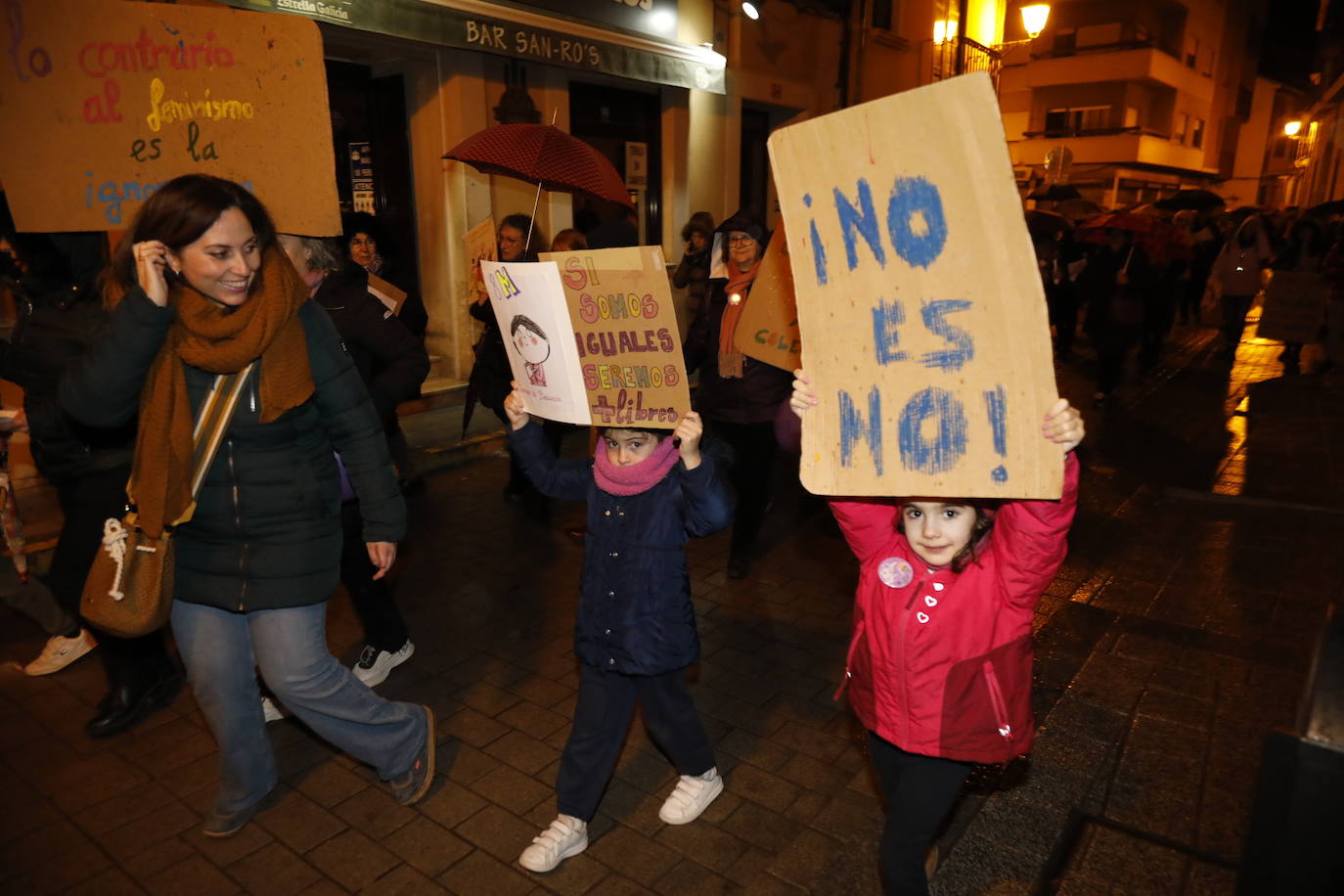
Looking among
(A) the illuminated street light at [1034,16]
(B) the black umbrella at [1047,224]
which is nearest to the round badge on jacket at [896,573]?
(B) the black umbrella at [1047,224]

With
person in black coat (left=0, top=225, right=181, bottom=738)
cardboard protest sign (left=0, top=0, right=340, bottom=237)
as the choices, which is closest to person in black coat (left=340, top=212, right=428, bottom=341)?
person in black coat (left=0, top=225, right=181, bottom=738)

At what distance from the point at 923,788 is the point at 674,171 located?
11089 millimetres

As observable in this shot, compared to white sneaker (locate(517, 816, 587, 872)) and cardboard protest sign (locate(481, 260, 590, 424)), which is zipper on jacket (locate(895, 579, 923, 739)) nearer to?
cardboard protest sign (locate(481, 260, 590, 424))

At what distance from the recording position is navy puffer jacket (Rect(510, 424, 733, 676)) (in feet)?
9.34

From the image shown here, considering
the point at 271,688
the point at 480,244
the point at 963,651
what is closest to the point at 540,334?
the point at 271,688

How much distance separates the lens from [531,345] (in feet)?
9.39

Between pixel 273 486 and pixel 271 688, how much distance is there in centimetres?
67

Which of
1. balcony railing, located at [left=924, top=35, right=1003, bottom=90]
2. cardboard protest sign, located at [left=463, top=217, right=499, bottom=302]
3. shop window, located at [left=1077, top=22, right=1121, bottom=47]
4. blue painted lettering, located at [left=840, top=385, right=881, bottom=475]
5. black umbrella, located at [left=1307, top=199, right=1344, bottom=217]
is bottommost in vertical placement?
blue painted lettering, located at [left=840, top=385, right=881, bottom=475]

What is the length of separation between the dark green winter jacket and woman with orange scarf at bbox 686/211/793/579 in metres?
2.53

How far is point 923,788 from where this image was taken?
7.84ft

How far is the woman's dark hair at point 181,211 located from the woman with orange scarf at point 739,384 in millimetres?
2929

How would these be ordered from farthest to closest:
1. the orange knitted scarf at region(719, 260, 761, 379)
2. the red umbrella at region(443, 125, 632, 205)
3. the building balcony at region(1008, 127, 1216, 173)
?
the building balcony at region(1008, 127, 1216, 173) → the orange knitted scarf at region(719, 260, 761, 379) → the red umbrella at region(443, 125, 632, 205)

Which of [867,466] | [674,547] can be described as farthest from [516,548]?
[867,466]

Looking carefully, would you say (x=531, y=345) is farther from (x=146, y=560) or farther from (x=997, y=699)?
(x=997, y=699)
